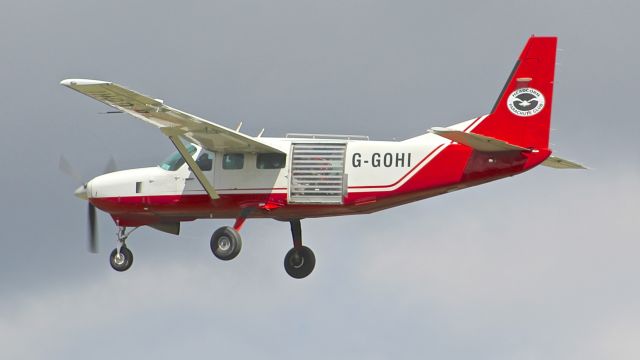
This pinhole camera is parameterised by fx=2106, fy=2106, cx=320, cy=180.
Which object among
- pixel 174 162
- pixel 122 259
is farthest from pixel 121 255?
pixel 174 162

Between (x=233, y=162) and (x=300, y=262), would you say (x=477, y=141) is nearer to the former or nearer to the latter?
(x=233, y=162)

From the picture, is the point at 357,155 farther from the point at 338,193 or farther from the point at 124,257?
the point at 124,257

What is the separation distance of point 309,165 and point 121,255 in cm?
638

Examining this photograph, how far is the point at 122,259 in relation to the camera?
56.2 meters

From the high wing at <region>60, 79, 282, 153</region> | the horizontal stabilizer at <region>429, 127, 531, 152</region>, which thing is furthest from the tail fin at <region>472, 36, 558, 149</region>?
the high wing at <region>60, 79, 282, 153</region>

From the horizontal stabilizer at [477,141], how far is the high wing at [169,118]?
208 inches

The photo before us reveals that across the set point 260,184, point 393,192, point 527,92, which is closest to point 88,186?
point 260,184

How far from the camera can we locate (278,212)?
175 ft

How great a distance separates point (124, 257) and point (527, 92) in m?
12.1

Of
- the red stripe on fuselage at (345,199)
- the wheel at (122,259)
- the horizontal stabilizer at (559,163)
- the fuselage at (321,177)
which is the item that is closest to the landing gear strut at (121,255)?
the wheel at (122,259)

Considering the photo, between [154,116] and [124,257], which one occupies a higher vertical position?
[154,116]

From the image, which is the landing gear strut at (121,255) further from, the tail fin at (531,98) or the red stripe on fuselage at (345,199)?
the tail fin at (531,98)

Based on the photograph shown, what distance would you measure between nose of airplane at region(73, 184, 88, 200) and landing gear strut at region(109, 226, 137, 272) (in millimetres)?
1378

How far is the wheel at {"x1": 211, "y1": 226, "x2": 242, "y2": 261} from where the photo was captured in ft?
174
